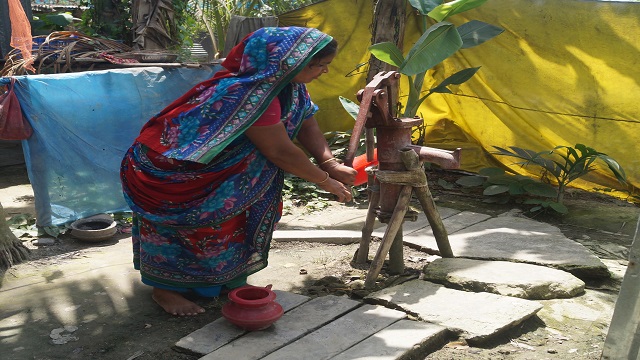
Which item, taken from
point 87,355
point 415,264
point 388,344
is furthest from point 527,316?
point 87,355

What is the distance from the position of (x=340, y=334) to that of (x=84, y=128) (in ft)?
9.13

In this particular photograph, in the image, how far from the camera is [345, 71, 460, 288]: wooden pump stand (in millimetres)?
3607

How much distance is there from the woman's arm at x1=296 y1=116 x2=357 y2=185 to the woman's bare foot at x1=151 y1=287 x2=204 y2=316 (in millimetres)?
1020

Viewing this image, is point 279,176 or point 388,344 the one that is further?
point 279,176

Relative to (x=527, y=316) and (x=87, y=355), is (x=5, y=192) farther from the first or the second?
(x=527, y=316)

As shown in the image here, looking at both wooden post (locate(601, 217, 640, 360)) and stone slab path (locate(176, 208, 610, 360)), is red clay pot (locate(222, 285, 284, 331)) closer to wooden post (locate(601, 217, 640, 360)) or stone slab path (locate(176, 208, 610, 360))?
stone slab path (locate(176, 208, 610, 360))

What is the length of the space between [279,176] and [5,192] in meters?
3.70

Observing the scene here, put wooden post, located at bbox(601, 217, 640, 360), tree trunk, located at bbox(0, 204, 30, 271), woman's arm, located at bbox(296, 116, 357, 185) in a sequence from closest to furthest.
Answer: wooden post, located at bbox(601, 217, 640, 360), woman's arm, located at bbox(296, 116, 357, 185), tree trunk, located at bbox(0, 204, 30, 271)

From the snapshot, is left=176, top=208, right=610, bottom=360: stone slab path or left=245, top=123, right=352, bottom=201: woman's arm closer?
left=176, top=208, right=610, bottom=360: stone slab path

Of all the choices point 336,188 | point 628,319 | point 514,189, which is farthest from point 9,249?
point 514,189

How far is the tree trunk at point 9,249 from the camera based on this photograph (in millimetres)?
4344

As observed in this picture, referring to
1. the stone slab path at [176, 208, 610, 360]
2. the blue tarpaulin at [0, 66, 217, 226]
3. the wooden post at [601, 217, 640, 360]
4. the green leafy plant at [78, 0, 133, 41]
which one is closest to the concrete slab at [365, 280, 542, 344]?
the stone slab path at [176, 208, 610, 360]

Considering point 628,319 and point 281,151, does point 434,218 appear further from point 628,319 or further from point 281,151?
point 628,319

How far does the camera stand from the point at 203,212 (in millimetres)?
3410
